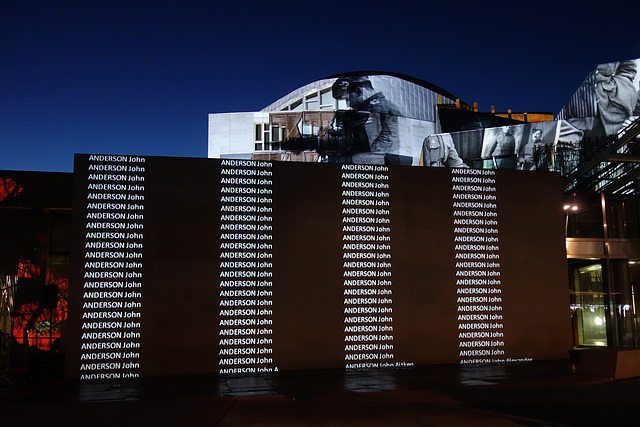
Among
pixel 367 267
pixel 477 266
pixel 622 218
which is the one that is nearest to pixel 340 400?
pixel 367 267

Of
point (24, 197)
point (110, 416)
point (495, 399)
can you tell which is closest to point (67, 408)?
point (110, 416)

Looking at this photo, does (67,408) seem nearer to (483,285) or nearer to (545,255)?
(483,285)

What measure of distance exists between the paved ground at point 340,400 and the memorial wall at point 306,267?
1.08 meters

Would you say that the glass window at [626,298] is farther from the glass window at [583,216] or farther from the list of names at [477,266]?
the list of names at [477,266]

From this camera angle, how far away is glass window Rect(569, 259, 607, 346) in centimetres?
1769

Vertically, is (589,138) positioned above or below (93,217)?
above

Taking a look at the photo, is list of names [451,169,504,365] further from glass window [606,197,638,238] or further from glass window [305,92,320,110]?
glass window [305,92,320,110]

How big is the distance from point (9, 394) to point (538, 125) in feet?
101

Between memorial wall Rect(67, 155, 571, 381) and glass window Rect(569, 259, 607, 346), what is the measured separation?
8.73 ft

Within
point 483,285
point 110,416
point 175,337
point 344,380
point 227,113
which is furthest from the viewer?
point 227,113

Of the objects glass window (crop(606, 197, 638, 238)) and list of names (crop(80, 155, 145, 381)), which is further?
glass window (crop(606, 197, 638, 238))

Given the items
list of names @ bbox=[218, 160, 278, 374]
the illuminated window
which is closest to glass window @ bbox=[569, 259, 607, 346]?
list of names @ bbox=[218, 160, 278, 374]

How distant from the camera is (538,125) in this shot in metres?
33.7

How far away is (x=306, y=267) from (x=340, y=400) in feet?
16.8
